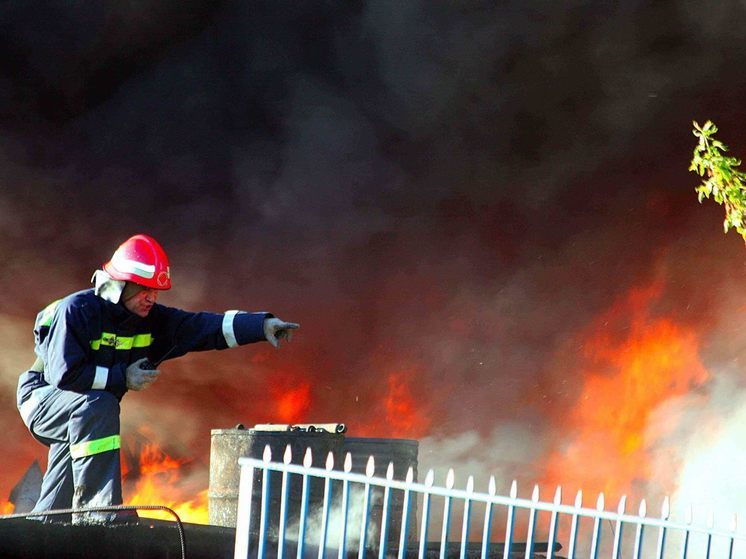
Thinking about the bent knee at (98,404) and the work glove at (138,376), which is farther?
the work glove at (138,376)

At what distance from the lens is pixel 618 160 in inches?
460

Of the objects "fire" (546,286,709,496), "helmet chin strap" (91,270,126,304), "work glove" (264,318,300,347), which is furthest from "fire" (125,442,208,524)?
"helmet chin strap" (91,270,126,304)

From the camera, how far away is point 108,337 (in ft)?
20.7

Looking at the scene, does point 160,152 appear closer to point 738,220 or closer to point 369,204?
point 369,204

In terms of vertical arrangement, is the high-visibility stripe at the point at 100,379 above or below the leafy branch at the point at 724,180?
below

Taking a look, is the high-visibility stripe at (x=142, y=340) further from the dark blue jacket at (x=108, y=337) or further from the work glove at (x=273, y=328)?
the work glove at (x=273, y=328)

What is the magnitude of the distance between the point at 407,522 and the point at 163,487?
6842 mm

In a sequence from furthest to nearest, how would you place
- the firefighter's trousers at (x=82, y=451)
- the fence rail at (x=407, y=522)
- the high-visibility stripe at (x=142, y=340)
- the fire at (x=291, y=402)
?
the fire at (x=291, y=402) → the high-visibility stripe at (x=142, y=340) → the firefighter's trousers at (x=82, y=451) → the fence rail at (x=407, y=522)

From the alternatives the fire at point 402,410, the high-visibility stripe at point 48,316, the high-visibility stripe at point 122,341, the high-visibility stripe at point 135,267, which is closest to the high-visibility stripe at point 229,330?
the high-visibility stripe at point 122,341

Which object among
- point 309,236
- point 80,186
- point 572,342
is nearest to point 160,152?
point 80,186

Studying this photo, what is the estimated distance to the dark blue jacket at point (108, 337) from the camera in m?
6.05

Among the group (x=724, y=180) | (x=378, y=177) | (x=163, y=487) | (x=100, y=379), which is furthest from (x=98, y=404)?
(x=378, y=177)

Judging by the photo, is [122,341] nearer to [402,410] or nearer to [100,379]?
[100,379]

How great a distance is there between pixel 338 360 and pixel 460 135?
2.83m
